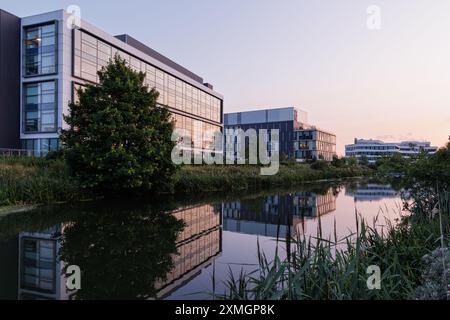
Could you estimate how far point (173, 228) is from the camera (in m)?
9.72

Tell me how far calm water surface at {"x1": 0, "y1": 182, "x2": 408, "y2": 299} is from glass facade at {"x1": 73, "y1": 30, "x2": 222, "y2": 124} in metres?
10.2

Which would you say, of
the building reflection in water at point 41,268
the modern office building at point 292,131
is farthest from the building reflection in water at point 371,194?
the modern office building at point 292,131

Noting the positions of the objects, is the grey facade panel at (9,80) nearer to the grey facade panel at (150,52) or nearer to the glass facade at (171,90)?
the glass facade at (171,90)

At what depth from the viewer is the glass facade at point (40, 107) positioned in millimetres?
27734

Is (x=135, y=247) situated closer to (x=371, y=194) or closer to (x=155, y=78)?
(x=371, y=194)

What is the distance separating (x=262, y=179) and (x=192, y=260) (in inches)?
854

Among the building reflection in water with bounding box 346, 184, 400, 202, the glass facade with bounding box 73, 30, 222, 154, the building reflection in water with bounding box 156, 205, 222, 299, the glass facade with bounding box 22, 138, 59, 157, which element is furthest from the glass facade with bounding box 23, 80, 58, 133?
the building reflection in water with bounding box 346, 184, 400, 202

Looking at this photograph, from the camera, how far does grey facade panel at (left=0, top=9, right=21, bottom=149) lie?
90.6 feet

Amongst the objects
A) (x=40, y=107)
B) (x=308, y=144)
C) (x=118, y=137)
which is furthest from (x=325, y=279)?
(x=308, y=144)

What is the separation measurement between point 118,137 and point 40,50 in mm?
19810

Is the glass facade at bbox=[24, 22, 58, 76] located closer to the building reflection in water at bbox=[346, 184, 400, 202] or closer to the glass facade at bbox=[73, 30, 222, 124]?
the glass facade at bbox=[73, 30, 222, 124]

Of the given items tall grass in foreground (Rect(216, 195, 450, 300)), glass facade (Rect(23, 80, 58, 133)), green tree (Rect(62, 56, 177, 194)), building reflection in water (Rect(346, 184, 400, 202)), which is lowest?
building reflection in water (Rect(346, 184, 400, 202))

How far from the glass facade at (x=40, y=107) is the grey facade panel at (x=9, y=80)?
0.77 m

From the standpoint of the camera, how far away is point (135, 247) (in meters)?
7.41
